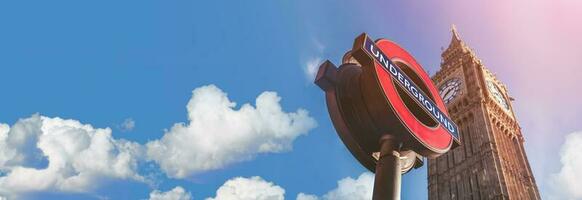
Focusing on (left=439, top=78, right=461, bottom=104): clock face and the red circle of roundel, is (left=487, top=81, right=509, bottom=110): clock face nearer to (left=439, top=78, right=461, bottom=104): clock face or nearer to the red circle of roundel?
(left=439, top=78, right=461, bottom=104): clock face

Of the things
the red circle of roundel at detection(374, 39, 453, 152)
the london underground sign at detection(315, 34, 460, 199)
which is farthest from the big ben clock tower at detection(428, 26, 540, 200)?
the london underground sign at detection(315, 34, 460, 199)

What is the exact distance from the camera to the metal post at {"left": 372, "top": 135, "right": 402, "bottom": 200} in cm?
603

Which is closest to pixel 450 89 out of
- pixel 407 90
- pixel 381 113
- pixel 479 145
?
pixel 479 145

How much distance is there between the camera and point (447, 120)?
7984 mm

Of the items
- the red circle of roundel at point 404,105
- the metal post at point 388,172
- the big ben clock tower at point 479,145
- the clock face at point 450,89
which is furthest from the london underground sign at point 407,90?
the clock face at point 450,89

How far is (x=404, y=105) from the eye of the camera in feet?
22.8

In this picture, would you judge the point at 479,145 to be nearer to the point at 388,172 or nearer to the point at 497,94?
the point at 497,94

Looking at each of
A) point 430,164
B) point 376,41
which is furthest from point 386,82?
point 430,164

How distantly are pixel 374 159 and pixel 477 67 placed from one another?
48391mm

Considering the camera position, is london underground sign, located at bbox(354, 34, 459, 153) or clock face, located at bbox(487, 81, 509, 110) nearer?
london underground sign, located at bbox(354, 34, 459, 153)

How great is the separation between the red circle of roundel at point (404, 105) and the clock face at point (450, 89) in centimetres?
4261

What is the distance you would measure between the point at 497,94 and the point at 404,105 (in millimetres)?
48619

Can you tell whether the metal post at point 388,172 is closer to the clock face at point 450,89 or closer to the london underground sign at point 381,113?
the london underground sign at point 381,113

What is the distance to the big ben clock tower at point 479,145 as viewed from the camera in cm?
3900
